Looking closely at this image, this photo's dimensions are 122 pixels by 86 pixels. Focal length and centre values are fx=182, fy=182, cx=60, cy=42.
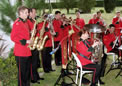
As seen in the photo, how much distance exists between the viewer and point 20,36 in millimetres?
3672

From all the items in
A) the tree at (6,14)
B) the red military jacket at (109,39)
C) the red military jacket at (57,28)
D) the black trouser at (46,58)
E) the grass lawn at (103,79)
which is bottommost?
the grass lawn at (103,79)

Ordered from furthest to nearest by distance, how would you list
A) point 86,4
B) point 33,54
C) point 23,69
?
point 86,4 → point 33,54 → point 23,69

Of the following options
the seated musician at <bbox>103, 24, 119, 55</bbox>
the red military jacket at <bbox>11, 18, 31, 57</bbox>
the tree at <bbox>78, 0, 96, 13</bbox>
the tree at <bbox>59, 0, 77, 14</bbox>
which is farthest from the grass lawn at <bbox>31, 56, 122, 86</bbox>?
the tree at <bbox>59, 0, 77, 14</bbox>

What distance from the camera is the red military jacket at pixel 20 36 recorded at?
3611 mm

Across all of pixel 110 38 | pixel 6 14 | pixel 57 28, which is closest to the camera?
pixel 6 14

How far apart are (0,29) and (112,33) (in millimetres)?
3450

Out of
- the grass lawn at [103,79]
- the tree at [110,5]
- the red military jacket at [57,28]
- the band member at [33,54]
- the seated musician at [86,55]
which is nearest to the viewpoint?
the seated musician at [86,55]

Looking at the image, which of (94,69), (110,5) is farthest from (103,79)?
(110,5)

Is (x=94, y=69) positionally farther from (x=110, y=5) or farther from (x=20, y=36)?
(x=110, y=5)

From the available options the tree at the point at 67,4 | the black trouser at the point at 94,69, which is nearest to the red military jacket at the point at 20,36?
the black trouser at the point at 94,69

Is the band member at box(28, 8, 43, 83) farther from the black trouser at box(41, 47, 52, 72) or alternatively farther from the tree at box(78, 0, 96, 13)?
the tree at box(78, 0, 96, 13)

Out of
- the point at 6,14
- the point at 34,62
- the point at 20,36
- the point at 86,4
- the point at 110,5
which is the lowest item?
the point at 34,62

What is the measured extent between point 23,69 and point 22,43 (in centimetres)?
62

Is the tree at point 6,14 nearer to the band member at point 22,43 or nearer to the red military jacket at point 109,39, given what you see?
the band member at point 22,43
